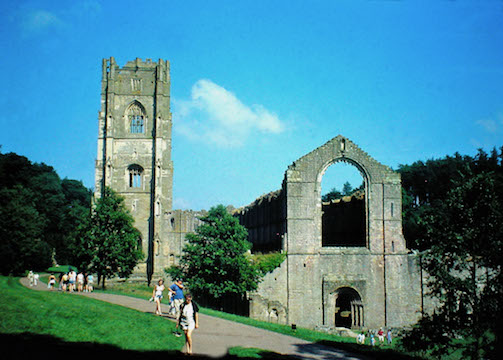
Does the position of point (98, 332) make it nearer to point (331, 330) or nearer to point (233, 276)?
point (233, 276)

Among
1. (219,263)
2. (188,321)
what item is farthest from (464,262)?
(219,263)

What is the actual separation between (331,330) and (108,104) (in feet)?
119

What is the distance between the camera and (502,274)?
17.4 metres

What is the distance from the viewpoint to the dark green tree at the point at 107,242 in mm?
39375

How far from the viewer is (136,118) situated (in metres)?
59.3

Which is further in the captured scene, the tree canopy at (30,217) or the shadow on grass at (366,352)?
the tree canopy at (30,217)

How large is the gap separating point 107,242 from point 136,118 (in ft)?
76.3

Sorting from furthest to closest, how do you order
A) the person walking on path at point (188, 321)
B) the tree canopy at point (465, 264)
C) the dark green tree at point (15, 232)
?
the dark green tree at point (15, 232) → the tree canopy at point (465, 264) → the person walking on path at point (188, 321)

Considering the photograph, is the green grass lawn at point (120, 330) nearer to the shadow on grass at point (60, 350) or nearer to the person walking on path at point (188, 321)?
the shadow on grass at point (60, 350)

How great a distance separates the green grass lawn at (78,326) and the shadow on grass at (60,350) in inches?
1.3

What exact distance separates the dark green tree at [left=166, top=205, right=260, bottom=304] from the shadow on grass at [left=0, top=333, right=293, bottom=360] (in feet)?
61.1

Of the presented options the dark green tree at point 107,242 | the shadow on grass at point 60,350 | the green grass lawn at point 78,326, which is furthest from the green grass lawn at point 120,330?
the dark green tree at point 107,242

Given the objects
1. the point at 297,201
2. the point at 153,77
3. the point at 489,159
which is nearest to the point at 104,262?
the point at 297,201

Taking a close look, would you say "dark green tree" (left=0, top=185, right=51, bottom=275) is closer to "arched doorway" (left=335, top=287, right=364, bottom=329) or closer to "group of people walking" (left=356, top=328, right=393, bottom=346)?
"arched doorway" (left=335, top=287, right=364, bottom=329)
